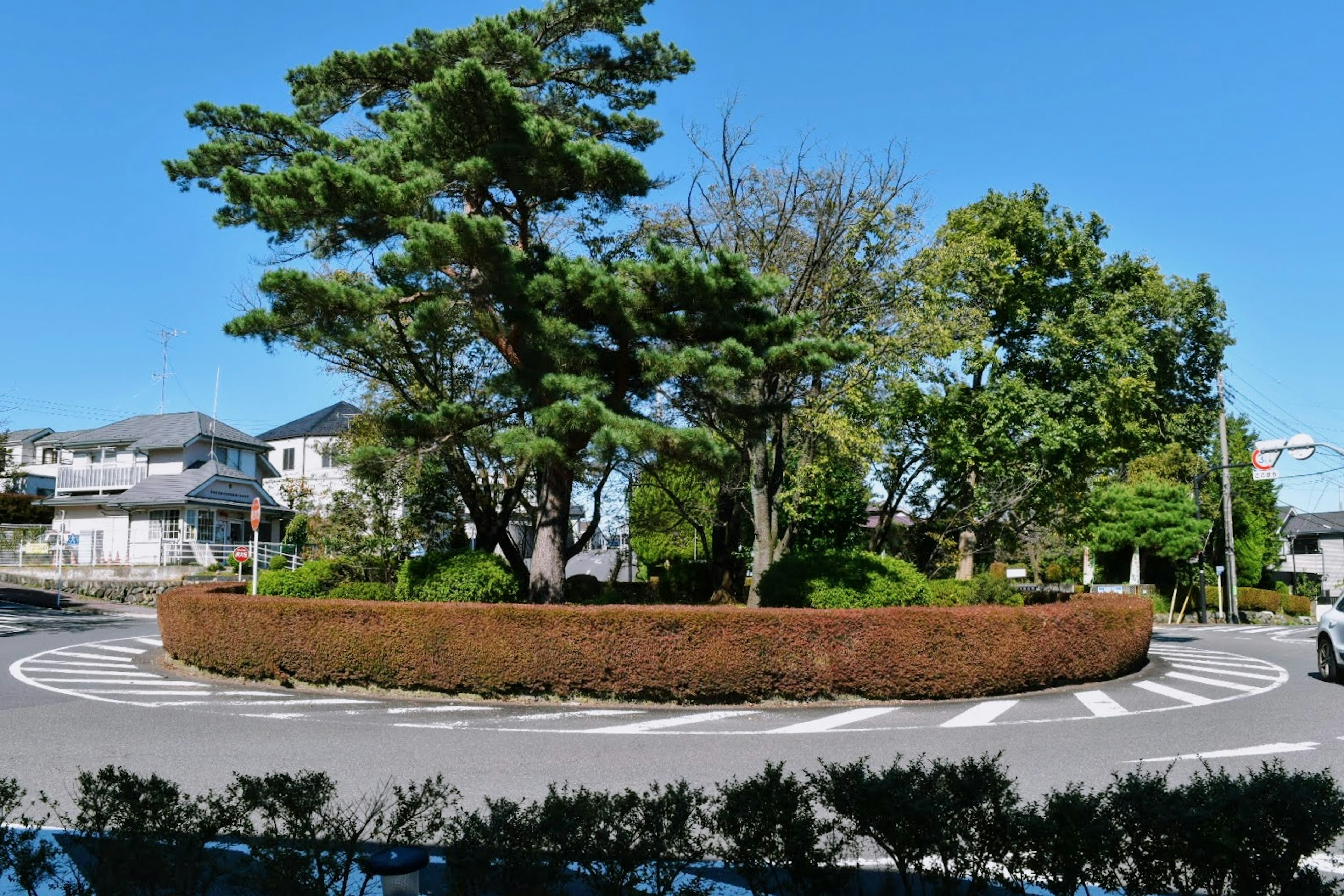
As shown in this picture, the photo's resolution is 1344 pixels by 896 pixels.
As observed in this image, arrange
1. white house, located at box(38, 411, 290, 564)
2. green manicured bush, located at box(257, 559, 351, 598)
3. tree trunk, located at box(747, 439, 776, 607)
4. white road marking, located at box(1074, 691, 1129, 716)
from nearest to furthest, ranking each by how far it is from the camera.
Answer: white road marking, located at box(1074, 691, 1129, 716)
green manicured bush, located at box(257, 559, 351, 598)
tree trunk, located at box(747, 439, 776, 607)
white house, located at box(38, 411, 290, 564)

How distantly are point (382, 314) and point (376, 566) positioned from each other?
7039mm

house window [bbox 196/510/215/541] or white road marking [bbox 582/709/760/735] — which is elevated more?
house window [bbox 196/510/215/541]

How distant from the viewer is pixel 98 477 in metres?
47.1

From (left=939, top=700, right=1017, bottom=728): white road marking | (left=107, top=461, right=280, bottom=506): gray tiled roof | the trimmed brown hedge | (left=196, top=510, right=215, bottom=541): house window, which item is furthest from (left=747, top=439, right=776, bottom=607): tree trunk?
(left=196, top=510, right=215, bottom=541): house window

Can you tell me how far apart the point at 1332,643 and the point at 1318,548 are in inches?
2429

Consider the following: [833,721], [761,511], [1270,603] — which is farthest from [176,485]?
[1270,603]

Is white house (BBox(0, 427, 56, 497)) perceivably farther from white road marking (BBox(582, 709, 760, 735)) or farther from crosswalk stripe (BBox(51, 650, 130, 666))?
white road marking (BBox(582, 709, 760, 735))

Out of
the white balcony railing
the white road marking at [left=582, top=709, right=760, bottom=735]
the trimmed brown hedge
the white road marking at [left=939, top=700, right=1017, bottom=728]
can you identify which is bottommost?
the white road marking at [left=582, top=709, right=760, bottom=735]

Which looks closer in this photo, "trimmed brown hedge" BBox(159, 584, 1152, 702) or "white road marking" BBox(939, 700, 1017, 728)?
"white road marking" BBox(939, 700, 1017, 728)

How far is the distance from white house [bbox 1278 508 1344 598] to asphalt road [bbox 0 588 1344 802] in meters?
58.1

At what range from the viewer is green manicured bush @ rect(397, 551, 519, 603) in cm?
1719

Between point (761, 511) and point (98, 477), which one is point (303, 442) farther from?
point (761, 511)

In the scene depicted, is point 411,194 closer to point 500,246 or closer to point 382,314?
point 500,246

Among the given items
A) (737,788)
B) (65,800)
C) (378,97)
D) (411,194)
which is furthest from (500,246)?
(737,788)
